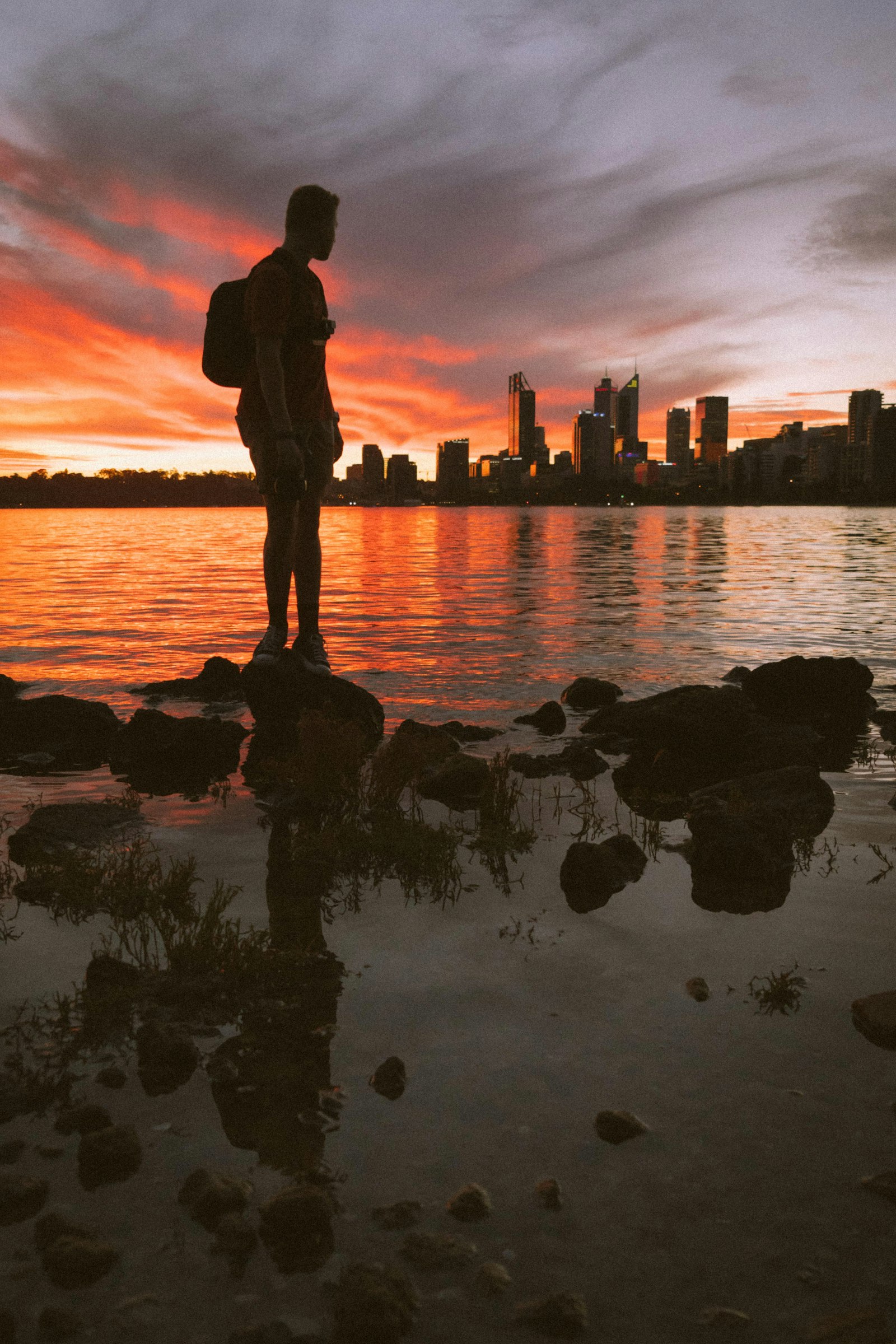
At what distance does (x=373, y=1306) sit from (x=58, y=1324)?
2.12ft

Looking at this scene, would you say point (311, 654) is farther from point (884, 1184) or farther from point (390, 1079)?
point (884, 1184)

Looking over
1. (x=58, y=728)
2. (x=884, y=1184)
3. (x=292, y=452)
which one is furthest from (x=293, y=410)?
(x=884, y=1184)

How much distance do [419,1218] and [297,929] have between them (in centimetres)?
184

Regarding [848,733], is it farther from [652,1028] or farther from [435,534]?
[435,534]

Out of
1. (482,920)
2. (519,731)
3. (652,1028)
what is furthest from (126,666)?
(652,1028)

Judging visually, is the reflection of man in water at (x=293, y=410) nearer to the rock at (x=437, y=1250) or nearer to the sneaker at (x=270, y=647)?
the sneaker at (x=270, y=647)

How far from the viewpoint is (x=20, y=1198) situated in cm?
228

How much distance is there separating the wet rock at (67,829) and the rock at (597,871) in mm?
2534

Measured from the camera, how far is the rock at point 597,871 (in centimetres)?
442

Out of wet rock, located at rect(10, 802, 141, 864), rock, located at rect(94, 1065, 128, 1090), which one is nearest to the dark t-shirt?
wet rock, located at rect(10, 802, 141, 864)

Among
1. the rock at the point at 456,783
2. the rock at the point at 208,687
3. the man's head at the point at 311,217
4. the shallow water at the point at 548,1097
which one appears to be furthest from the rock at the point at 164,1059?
the rock at the point at 208,687

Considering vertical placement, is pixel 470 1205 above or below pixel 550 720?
above

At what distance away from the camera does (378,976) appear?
3520 mm

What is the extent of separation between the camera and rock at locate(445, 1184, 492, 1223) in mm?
2260
